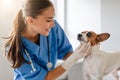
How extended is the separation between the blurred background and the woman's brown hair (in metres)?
0.48

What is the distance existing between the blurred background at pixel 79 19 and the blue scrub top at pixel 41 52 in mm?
249

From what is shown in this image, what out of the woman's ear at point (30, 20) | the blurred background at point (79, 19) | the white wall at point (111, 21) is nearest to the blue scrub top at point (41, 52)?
the woman's ear at point (30, 20)

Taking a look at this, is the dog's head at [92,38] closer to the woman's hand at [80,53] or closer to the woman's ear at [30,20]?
the woman's hand at [80,53]

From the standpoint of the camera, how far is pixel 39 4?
3.32ft

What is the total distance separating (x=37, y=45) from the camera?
1164mm

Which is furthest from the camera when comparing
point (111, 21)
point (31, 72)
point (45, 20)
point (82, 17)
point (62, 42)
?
point (82, 17)

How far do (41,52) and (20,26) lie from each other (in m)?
0.17

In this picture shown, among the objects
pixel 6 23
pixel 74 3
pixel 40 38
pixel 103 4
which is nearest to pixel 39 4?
pixel 40 38

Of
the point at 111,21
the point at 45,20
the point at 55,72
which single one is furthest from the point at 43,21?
the point at 111,21

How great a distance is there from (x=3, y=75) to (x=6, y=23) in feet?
1.55

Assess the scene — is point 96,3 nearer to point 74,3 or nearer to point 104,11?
point 104,11

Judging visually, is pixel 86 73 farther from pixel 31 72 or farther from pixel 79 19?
pixel 79 19

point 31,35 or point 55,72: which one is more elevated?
point 31,35

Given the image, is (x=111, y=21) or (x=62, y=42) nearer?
(x=62, y=42)
